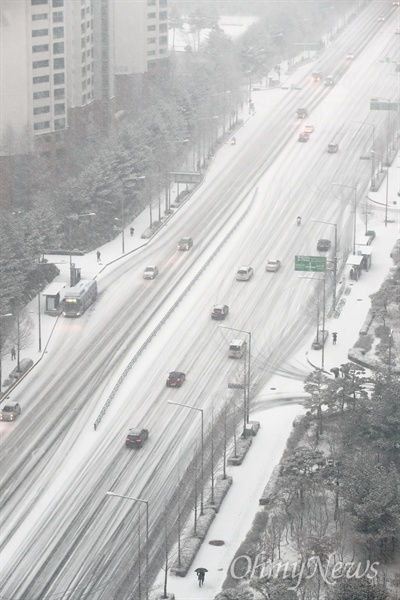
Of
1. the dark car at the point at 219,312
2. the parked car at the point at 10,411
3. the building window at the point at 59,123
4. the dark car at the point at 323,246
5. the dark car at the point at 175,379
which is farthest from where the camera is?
the building window at the point at 59,123

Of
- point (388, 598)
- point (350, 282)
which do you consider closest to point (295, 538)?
point (388, 598)

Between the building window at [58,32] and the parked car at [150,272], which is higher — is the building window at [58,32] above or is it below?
above

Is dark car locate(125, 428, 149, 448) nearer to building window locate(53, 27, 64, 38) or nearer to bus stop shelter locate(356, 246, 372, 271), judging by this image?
bus stop shelter locate(356, 246, 372, 271)

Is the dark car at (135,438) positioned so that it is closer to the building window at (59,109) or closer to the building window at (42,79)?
the building window at (42,79)

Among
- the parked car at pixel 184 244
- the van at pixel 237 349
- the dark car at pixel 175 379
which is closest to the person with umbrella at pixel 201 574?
the dark car at pixel 175 379

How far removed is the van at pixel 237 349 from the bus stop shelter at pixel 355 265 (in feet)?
74.4

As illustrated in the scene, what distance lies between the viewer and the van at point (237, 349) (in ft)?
456

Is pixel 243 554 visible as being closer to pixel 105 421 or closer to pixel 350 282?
pixel 105 421

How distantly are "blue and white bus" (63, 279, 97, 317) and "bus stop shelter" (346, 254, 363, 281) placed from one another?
27.3m

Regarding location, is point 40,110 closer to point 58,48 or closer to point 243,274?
point 58,48

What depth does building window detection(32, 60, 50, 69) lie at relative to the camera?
7364 inches

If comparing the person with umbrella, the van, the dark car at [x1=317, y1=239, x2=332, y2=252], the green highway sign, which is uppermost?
the green highway sign

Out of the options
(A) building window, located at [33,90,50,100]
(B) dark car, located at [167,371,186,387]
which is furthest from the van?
(A) building window, located at [33,90,50,100]

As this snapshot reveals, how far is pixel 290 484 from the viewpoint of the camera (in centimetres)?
10919
